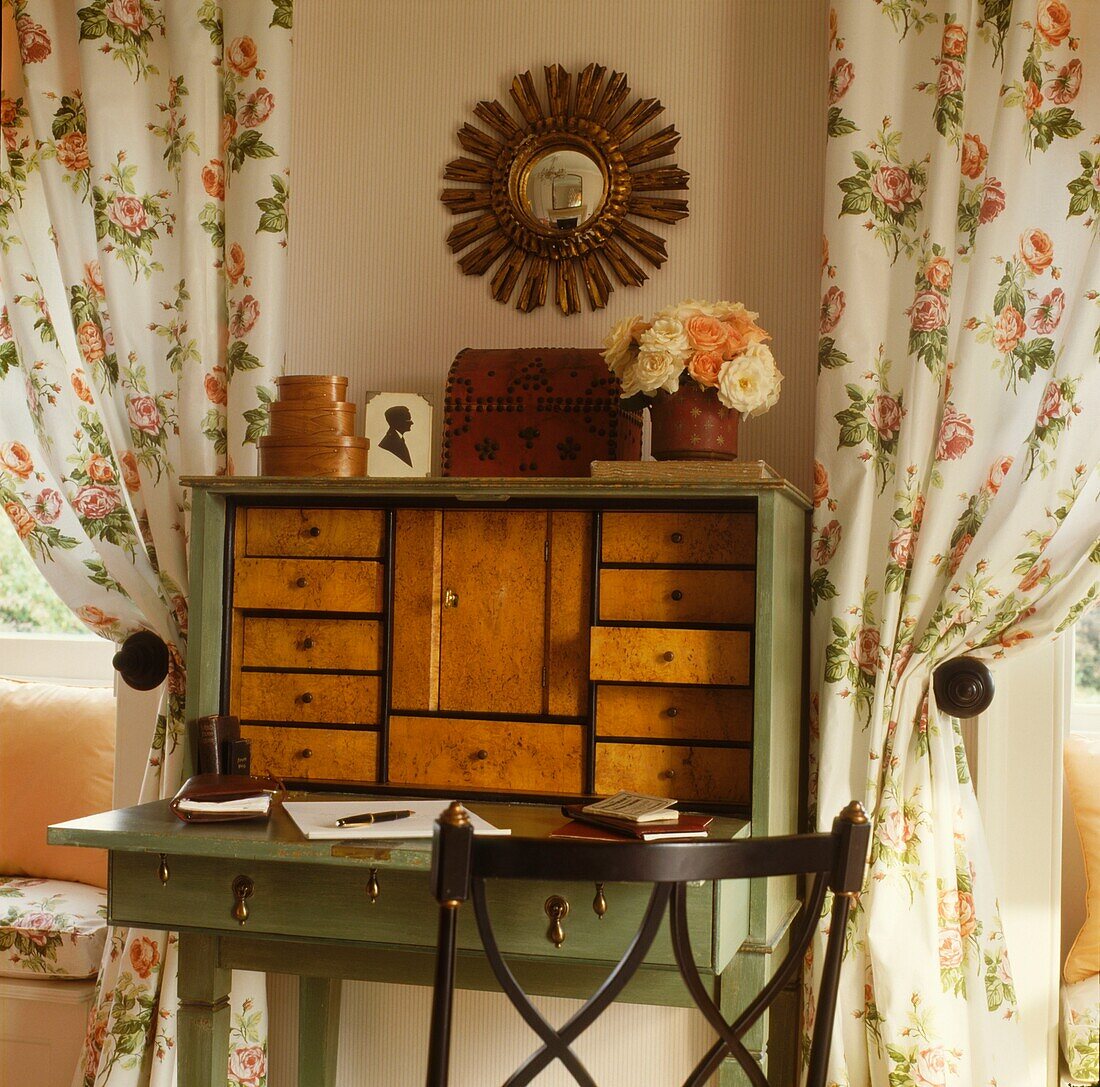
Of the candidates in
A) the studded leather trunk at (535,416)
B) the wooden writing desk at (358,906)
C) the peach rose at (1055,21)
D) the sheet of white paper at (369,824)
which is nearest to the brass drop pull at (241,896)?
the wooden writing desk at (358,906)

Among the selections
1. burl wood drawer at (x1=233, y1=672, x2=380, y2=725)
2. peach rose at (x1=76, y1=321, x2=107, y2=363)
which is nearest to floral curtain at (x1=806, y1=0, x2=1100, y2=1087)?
burl wood drawer at (x1=233, y1=672, x2=380, y2=725)

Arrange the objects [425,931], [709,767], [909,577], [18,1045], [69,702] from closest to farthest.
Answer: [425,931] → [709,767] → [909,577] → [18,1045] → [69,702]

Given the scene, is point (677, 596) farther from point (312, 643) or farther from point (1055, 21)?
point (1055, 21)

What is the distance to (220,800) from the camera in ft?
5.76

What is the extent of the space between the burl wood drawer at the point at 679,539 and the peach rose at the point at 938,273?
0.51m

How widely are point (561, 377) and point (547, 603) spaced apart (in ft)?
1.30

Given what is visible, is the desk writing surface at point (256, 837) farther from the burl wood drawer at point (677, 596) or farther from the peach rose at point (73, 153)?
the peach rose at point (73, 153)

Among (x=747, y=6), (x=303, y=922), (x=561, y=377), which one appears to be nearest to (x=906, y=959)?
(x=303, y=922)

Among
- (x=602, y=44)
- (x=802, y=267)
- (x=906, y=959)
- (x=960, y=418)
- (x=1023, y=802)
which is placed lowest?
(x=906, y=959)

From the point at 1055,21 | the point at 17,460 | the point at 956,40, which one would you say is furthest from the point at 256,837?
the point at 1055,21

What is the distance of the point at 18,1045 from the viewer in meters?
2.47

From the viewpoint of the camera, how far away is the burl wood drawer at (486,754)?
195 cm

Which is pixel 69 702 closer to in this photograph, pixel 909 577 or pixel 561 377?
pixel 561 377

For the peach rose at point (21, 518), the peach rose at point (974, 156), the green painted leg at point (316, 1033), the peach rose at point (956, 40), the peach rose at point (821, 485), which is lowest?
the green painted leg at point (316, 1033)
